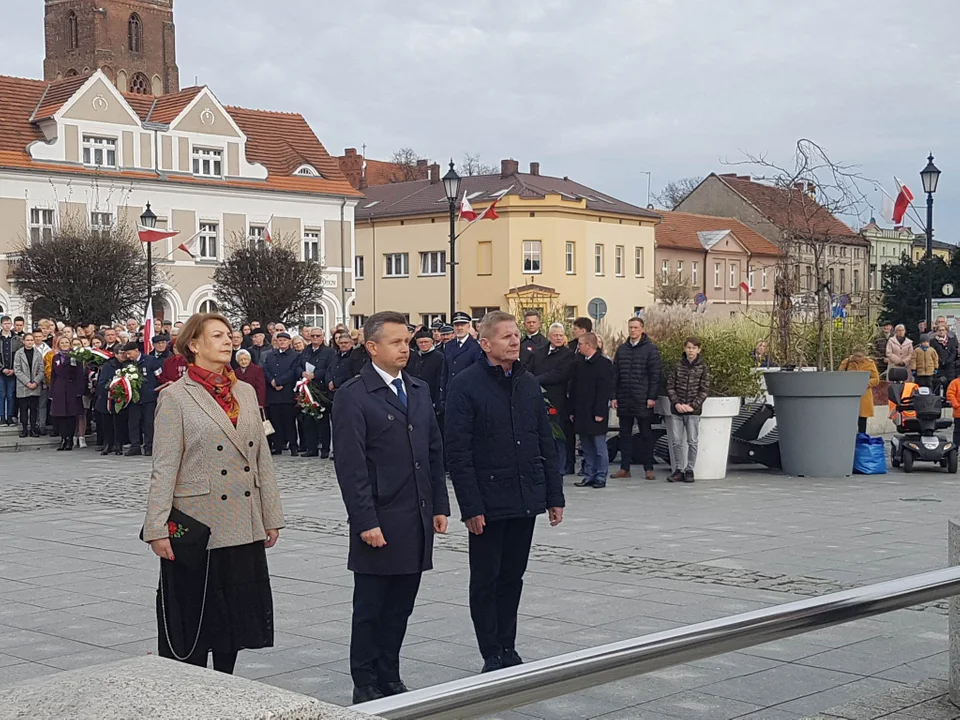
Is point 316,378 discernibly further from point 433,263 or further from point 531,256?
point 433,263

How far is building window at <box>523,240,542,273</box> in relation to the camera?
6950 centimetres

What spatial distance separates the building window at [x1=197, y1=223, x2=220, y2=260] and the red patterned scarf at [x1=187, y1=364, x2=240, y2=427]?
5238cm

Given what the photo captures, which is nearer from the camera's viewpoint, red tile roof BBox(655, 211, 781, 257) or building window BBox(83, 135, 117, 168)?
building window BBox(83, 135, 117, 168)

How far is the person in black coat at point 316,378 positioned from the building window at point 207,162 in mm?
38129

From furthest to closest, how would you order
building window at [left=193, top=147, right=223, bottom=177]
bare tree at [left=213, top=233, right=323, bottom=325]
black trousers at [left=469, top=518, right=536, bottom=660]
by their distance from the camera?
building window at [left=193, top=147, right=223, bottom=177], bare tree at [left=213, top=233, right=323, bottom=325], black trousers at [left=469, top=518, right=536, bottom=660]

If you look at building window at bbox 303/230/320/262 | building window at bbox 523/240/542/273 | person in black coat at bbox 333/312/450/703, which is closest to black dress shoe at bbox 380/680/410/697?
person in black coat at bbox 333/312/450/703

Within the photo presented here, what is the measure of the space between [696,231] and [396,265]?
2159cm

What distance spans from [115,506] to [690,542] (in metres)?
6.69

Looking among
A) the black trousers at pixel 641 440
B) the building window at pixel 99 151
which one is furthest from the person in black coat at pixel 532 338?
the building window at pixel 99 151

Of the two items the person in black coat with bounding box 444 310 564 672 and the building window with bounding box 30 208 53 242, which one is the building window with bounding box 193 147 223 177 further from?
the person in black coat with bounding box 444 310 564 672

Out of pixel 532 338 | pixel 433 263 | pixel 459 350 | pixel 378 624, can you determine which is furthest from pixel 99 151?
pixel 378 624

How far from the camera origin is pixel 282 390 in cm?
2159

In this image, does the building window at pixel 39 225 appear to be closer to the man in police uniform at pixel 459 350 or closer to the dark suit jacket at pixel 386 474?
the man in police uniform at pixel 459 350

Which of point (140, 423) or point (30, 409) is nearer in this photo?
point (140, 423)
